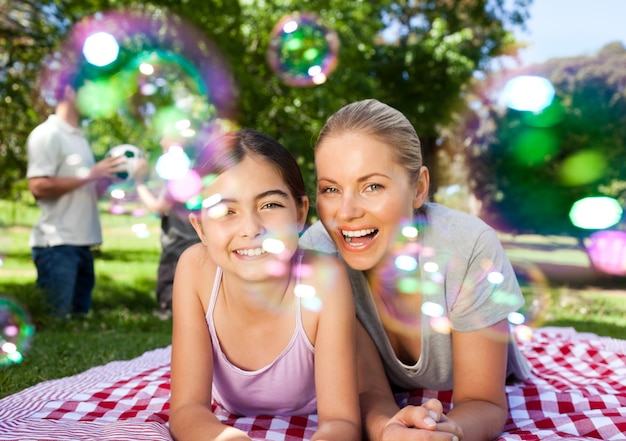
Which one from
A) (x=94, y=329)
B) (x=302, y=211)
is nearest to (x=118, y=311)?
(x=94, y=329)

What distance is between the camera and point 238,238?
1.83 meters

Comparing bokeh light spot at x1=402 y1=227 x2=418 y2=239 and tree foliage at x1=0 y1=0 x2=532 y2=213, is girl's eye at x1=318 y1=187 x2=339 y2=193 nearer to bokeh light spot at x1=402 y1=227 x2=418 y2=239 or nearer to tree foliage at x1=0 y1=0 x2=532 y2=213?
bokeh light spot at x1=402 y1=227 x2=418 y2=239

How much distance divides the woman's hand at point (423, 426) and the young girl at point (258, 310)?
6.3 inches

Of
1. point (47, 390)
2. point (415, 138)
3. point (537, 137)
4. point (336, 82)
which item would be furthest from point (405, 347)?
point (537, 137)

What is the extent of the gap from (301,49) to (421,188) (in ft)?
22.7

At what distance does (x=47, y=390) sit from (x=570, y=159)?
995cm

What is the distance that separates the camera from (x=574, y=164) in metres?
10.6

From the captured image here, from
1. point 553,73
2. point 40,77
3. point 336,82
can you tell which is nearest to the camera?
point 40,77

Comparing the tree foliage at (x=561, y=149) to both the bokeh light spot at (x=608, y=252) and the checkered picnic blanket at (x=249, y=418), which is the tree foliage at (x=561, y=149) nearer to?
the bokeh light spot at (x=608, y=252)

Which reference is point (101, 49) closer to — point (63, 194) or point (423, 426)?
point (63, 194)

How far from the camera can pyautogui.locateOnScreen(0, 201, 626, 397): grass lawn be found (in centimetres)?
318

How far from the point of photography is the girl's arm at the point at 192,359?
178 cm

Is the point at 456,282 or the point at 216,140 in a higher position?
the point at 216,140

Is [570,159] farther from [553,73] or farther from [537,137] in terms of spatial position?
[553,73]
